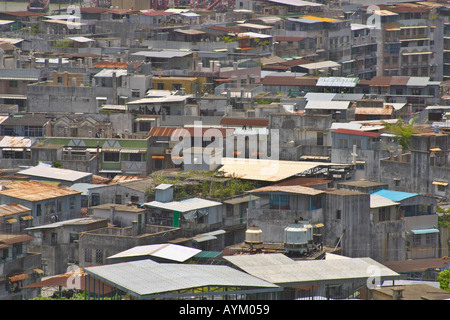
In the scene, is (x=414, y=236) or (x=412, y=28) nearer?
(x=414, y=236)

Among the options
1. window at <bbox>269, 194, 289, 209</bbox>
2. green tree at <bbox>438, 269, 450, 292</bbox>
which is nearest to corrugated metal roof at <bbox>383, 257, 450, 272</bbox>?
green tree at <bbox>438, 269, 450, 292</bbox>

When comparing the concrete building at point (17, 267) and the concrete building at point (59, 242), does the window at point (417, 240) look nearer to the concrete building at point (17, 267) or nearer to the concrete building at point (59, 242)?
the concrete building at point (59, 242)

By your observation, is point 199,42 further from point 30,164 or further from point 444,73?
point 30,164

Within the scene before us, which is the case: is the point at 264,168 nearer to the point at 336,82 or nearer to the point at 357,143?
the point at 357,143

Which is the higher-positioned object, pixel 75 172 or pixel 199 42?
pixel 199 42

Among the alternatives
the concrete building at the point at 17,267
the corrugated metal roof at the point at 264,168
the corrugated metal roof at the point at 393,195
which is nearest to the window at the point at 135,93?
the corrugated metal roof at the point at 264,168
